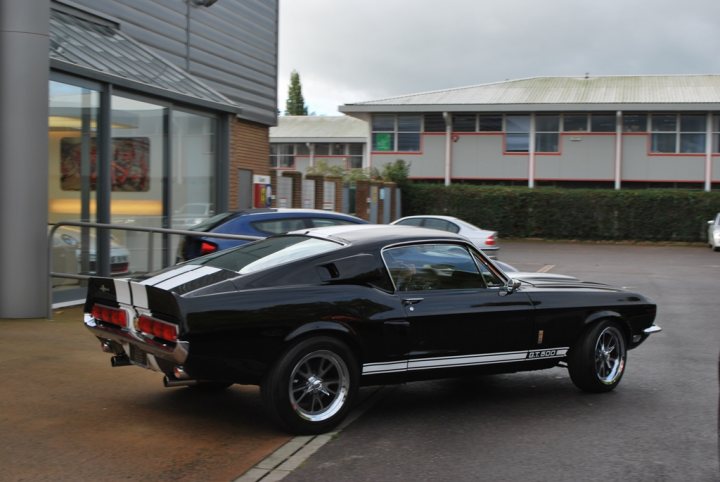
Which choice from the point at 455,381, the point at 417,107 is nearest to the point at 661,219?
the point at 417,107

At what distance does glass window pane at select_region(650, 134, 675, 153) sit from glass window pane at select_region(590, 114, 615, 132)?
6.58ft

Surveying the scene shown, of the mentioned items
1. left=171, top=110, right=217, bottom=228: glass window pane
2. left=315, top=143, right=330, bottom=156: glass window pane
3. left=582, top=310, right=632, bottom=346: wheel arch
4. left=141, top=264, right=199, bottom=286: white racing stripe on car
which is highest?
left=315, top=143, right=330, bottom=156: glass window pane

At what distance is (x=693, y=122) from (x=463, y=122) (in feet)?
35.7

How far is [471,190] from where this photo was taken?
38125 mm

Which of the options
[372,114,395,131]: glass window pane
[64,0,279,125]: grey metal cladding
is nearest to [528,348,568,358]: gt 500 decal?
[64,0,279,125]: grey metal cladding

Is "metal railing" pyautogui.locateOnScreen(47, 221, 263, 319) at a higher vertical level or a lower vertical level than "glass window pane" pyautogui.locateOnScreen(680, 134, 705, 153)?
lower

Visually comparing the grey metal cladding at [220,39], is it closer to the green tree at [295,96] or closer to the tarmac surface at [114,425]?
the tarmac surface at [114,425]

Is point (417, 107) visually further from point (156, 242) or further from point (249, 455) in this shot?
point (249, 455)

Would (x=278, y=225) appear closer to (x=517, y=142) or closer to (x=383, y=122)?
(x=517, y=142)

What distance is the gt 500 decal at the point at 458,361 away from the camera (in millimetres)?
6121

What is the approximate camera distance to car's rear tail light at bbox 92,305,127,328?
6.07 m

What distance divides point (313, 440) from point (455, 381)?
8.05 feet

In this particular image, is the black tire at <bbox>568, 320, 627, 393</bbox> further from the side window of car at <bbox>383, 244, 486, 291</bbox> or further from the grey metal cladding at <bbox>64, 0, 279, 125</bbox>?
the grey metal cladding at <bbox>64, 0, 279, 125</bbox>

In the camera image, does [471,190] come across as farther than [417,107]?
No
